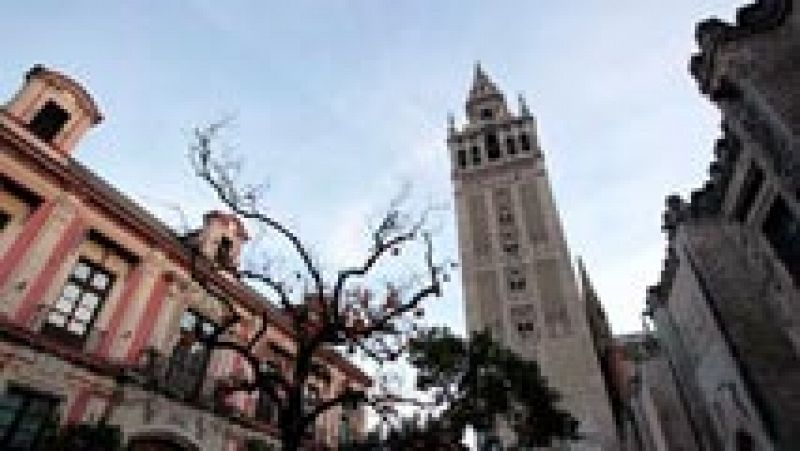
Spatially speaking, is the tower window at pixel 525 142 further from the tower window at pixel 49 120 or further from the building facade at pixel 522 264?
the tower window at pixel 49 120

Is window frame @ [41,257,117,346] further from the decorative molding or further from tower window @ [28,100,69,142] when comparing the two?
the decorative molding

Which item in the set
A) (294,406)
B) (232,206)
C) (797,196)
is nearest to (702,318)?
(797,196)

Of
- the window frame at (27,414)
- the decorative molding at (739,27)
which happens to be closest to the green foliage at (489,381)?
the window frame at (27,414)

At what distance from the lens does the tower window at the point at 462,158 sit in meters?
64.8

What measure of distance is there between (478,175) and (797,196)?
51026mm

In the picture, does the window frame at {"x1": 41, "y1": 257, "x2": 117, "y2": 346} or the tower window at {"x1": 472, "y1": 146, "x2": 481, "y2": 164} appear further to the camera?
the tower window at {"x1": 472, "y1": 146, "x2": 481, "y2": 164}

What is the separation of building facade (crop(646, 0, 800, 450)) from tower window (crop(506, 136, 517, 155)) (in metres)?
45.7

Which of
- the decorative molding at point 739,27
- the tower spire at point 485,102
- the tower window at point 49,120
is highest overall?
the tower spire at point 485,102

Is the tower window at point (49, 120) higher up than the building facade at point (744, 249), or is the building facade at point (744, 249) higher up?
the tower window at point (49, 120)

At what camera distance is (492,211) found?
57.2 meters

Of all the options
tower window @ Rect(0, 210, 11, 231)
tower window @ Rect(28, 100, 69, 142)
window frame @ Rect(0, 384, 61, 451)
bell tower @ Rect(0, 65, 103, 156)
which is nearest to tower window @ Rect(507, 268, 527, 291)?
bell tower @ Rect(0, 65, 103, 156)

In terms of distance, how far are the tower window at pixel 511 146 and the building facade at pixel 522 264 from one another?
12cm

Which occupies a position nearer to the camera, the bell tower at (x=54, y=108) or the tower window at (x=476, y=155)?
the bell tower at (x=54, y=108)

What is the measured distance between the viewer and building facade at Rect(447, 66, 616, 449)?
43312mm
